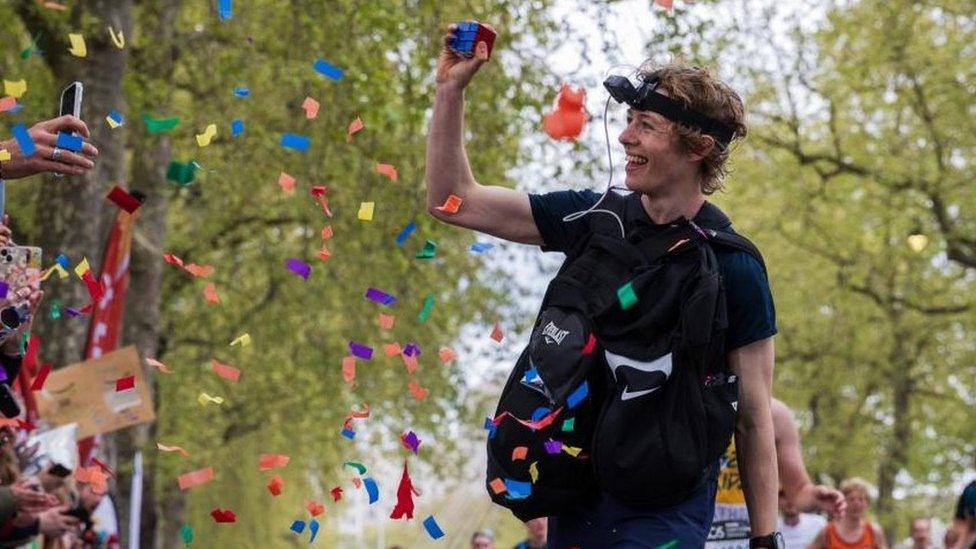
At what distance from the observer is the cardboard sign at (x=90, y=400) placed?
12711 mm

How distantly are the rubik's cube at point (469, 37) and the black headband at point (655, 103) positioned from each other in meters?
0.40

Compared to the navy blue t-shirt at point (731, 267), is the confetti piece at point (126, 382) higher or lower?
lower

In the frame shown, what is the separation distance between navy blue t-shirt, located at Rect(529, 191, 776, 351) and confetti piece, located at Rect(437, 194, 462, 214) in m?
0.21

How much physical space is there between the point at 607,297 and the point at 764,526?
0.84m

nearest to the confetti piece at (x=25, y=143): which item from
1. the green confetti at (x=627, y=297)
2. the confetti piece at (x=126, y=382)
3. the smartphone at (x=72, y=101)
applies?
the smartphone at (x=72, y=101)

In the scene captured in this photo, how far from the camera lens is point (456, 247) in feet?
76.9

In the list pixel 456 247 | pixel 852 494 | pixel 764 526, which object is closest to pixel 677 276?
pixel 764 526

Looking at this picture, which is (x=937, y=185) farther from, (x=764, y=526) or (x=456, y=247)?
(x=764, y=526)

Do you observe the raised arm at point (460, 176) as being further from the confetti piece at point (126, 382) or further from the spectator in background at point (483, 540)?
the spectator in background at point (483, 540)

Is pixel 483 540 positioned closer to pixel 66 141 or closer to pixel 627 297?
pixel 66 141

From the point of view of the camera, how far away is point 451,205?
5.19 meters

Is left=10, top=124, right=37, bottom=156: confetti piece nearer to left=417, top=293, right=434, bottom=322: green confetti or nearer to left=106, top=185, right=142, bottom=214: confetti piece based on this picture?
left=106, top=185, right=142, bottom=214: confetti piece

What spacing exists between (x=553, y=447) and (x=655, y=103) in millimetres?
996

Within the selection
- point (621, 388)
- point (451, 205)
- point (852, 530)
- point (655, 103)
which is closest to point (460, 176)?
point (451, 205)
